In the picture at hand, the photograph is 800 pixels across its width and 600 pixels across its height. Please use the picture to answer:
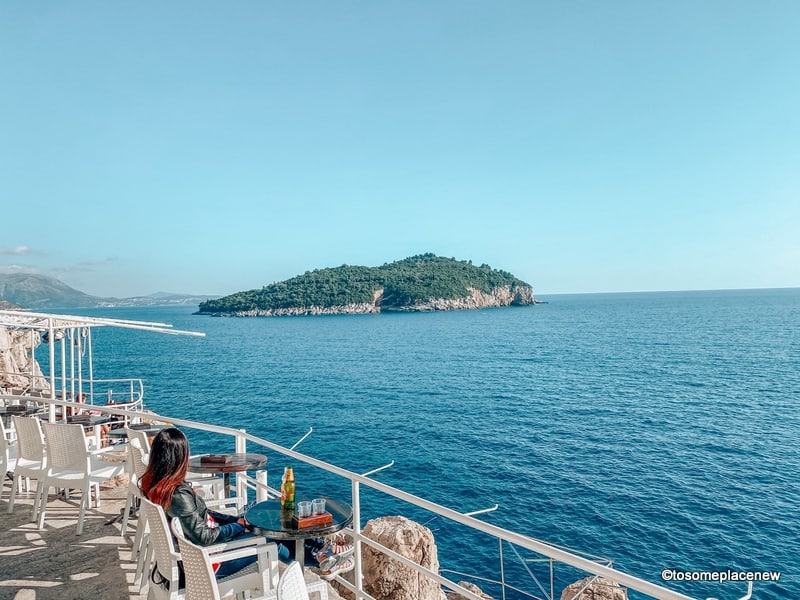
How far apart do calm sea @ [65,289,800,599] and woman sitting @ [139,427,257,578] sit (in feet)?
38.7

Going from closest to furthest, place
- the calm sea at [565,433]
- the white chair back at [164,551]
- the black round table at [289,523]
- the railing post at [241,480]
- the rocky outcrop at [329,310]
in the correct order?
the white chair back at [164,551] → the black round table at [289,523] → the railing post at [241,480] → the calm sea at [565,433] → the rocky outcrop at [329,310]

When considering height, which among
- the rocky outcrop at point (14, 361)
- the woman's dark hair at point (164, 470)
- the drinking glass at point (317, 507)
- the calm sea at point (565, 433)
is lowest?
the calm sea at point (565, 433)

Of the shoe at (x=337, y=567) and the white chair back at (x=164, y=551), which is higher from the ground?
the white chair back at (x=164, y=551)

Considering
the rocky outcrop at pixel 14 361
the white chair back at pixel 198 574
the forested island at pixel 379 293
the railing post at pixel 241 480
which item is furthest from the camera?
the forested island at pixel 379 293

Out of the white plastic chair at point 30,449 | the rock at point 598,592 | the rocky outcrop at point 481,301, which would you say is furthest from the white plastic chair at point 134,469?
the rocky outcrop at point 481,301

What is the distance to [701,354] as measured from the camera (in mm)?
52562

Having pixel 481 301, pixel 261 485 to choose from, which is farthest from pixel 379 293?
pixel 261 485

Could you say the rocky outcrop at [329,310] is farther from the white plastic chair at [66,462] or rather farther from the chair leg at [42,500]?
the white plastic chair at [66,462]

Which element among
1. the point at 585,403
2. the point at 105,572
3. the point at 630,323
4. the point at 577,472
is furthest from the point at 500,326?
the point at 105,572

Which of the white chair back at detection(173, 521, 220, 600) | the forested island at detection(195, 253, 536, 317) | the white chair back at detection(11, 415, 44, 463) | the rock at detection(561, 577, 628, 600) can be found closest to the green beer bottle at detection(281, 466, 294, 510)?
the white chair back at detection(173, 521, 220, 600)

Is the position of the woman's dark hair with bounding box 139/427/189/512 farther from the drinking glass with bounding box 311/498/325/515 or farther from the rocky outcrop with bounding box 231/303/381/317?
the rocky outcrop with bounding box 231/303/381/317

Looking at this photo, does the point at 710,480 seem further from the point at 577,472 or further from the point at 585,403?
the point at 585,403

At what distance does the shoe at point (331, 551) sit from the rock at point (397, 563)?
3.44 meters

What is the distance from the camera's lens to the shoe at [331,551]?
3.78 m
